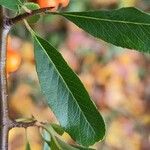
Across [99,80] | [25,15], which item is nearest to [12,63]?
[25,15]

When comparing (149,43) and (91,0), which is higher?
(91,0)

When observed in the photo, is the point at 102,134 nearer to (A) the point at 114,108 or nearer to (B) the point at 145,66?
(A) the point at 114,108

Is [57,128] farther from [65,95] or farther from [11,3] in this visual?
[11,3]

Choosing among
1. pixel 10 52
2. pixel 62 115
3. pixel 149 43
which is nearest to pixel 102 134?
pixel 62 115

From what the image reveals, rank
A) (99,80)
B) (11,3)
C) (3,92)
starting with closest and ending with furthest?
(11,3), (3,92), (99,80)

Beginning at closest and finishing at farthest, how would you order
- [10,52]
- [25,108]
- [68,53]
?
[10,52]
[25,108]
[68,53]

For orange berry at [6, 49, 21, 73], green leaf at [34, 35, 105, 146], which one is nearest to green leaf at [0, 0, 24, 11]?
green leaf at [34, 35, 105, 146]
